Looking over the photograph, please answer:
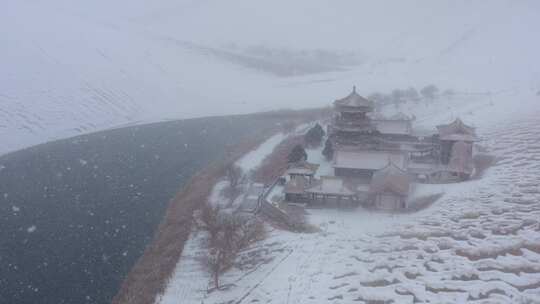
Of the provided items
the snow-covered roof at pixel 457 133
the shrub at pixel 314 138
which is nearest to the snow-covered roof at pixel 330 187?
the snow-covered roof at pixel 457 133

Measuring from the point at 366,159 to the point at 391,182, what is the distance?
4421mm

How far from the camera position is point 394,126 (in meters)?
30.6

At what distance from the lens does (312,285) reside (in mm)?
14109

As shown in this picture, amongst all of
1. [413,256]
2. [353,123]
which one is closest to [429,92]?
[353,123]

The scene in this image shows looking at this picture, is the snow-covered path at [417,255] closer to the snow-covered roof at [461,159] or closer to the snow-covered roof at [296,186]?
the snow-covered roof at [296,186]

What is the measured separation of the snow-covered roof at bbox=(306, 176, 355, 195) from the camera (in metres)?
20.4

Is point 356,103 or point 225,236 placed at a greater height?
point 356,103

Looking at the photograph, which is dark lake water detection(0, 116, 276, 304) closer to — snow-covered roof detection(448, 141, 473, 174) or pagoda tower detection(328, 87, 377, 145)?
pagoda tower detection(328, 87, 377, 145)

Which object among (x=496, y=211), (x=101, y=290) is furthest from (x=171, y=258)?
(x=496, y=211)

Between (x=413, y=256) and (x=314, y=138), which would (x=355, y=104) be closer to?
(x=314, y=138)

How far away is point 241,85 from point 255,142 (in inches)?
1079

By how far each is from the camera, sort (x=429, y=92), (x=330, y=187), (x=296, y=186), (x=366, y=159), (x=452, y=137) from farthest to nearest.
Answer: (x=429, y=92) < (x=452, y=137) < (x=366, y=159) < (x=296, y=186) < (x=330, y=187)

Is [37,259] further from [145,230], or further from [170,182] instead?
[170,182]

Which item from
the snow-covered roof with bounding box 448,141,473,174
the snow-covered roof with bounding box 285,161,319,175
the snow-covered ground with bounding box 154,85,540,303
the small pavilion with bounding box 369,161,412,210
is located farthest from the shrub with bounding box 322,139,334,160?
the snow-covered ground with bounding box 154,85,540,303
